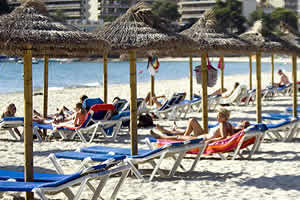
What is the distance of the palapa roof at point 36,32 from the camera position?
4.55m

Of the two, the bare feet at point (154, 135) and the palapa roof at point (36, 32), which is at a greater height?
the palapa roof at point (36, 32)

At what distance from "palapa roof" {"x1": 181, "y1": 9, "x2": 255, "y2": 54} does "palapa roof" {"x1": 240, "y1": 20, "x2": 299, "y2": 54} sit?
505mm

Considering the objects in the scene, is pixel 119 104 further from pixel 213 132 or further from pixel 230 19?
pixel 230 19

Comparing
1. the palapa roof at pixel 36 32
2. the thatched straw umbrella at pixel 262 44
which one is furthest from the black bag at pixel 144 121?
the palapa roof at pixel 36 32

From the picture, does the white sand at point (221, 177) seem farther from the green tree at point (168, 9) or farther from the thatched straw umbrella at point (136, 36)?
the green tree at point (168, 9)

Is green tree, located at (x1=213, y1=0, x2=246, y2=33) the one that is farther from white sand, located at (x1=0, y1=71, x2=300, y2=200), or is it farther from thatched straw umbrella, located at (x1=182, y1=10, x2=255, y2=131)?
white sand, located at (x1=0, y1=71, x2=300, y2=200)

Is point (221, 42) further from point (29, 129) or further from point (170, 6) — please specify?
point (170, 6)

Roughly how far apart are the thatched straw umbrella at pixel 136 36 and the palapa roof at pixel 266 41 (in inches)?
117

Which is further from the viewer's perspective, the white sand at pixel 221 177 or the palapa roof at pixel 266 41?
the palapa roof at pixel 266 41

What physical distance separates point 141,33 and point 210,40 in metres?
2.08

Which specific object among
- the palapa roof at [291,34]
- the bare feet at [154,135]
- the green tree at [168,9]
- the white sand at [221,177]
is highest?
the green tree at [168,9]

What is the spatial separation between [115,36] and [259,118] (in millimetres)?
3682

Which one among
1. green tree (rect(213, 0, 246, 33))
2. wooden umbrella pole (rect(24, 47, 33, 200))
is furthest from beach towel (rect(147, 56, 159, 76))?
green tree (rect(213, 0, 246, 33))

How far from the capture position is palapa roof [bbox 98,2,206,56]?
20.0 ft
